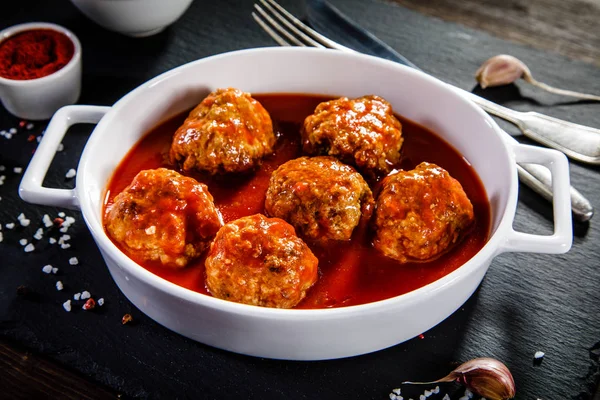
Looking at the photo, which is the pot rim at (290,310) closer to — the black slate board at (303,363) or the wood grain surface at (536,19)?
the black slate board at (303,363)

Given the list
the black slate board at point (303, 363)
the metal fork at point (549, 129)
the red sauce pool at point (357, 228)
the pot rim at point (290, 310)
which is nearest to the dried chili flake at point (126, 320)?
the black slate board at point (303, 363)

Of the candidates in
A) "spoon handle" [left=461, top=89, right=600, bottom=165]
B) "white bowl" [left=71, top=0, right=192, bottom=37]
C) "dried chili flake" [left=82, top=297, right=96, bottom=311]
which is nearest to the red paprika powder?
"white bowl" [left=71, top=0, right=192, bottom=37]

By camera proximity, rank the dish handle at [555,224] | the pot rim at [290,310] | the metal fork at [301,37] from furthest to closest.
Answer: the metal fork at [301,37]
the dish handle at [555,224]
the pot rim at [290,310]

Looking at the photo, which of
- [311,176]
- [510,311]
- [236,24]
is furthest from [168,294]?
[236,24]

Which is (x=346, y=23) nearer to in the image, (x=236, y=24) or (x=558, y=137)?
(x=236, y=24)

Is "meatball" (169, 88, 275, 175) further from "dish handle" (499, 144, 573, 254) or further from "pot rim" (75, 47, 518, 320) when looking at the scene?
"dish handle" (499, 144, 573, 254)
